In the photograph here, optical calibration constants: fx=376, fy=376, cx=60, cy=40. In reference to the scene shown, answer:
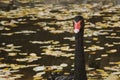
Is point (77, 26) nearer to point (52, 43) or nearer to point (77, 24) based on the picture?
point (77, 24)

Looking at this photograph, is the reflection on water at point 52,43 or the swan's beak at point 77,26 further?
the reflection on water at point 52,43

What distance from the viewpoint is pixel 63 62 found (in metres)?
9.13

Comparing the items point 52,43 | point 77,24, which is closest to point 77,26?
point 77,24

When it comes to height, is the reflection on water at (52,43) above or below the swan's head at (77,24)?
below

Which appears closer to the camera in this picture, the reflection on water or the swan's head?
the swan's head

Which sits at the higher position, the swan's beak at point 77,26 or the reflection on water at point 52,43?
the swan's beak at point 77,26

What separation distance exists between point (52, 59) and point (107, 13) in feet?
19.2

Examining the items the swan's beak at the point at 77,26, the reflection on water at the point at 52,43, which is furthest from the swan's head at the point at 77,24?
the reflection on water at the point at 52,43

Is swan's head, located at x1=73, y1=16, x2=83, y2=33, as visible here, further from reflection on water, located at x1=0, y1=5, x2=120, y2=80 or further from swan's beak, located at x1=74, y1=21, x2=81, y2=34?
reflection on water, located at x1=0, y1=5, x2=120, y2=80

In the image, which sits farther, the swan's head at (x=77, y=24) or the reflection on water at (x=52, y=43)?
the reflection on water at (x=52, y=43)

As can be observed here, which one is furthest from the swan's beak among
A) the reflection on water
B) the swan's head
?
the reflection on water

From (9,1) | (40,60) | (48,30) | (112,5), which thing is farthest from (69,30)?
(9,1)

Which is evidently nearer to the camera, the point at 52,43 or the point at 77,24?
the point at 77,24

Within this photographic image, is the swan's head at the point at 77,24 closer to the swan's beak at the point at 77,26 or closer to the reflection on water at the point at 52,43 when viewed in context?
the swan's beak at the point at 77,26
